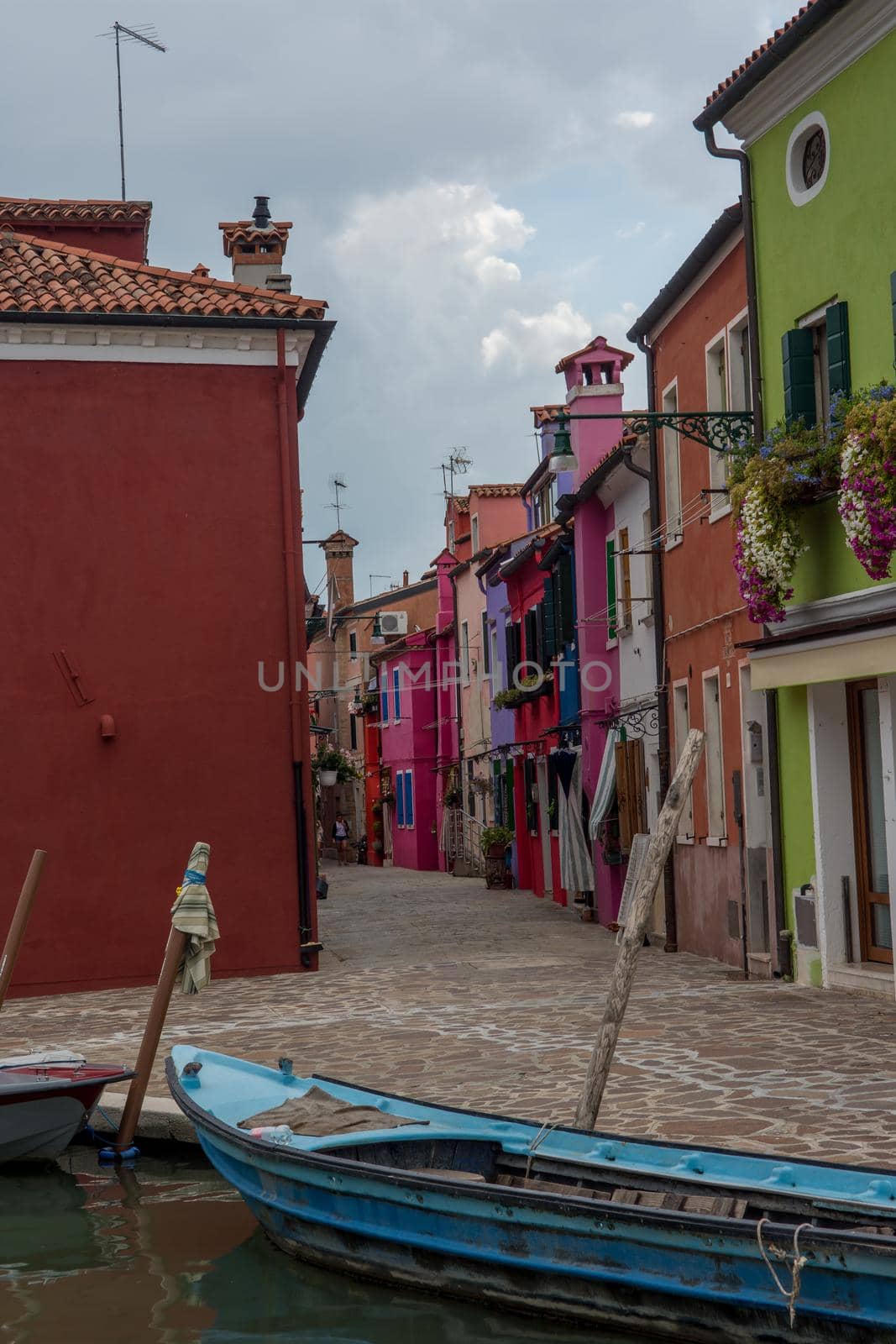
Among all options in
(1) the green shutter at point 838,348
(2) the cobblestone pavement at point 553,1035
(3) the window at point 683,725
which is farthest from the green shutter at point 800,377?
(3) the window at point 683,725

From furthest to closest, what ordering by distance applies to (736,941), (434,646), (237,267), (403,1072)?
(434,646), (237,267), (736,941), (403,1072)

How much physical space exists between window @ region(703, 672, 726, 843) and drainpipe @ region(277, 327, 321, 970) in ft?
13.9

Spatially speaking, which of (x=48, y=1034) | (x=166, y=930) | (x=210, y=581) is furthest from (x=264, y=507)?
(x=48, y=1034)

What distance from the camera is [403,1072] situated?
10.5 metres

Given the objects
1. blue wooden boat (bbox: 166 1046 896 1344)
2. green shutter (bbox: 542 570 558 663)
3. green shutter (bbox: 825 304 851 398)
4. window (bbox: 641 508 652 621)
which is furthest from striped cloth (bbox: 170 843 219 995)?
green shutter (bbox: 542 570 558 663)

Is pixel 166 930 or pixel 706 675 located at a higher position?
pixel 706 675

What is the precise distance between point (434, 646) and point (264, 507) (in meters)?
28.6

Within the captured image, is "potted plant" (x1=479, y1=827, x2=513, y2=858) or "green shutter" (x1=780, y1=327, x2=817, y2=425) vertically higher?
"green shutter" (x1=780, y1=327, x2=817, y2=425)

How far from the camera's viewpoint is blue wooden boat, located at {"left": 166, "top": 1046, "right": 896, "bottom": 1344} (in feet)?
18.8

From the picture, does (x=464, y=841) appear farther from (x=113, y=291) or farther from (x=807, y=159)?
(x=807, y=159)

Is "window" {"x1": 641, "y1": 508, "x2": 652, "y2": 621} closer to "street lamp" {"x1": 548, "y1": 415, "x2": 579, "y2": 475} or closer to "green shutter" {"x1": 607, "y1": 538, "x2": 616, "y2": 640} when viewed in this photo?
"green shutter" {"x1": 607, "y1": 538, "x2": 616, "y2": 640}

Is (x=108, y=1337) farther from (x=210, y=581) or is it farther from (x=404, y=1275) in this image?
(x=210, y=581)

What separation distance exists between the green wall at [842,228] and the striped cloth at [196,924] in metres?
6.21

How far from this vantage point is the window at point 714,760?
16.7 m
